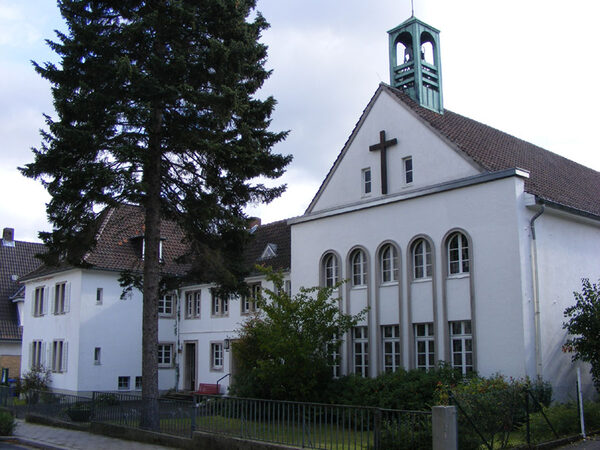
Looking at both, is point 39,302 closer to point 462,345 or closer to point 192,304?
point 192,304

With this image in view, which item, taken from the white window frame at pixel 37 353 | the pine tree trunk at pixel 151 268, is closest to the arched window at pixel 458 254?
the pine tree trunk at pixel 151 268

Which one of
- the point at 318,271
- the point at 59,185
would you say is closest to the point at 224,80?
the point at 59,185

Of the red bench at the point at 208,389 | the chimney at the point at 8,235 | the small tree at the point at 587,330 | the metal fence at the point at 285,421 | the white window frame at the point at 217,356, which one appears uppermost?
the chimney at the point at 8,235

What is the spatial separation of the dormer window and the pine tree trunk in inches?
443

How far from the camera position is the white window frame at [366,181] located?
888 inches

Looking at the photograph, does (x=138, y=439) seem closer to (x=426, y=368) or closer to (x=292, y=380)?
(x=292, y=380)

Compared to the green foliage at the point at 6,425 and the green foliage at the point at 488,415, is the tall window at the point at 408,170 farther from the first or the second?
the green foliage at the point at 6,425

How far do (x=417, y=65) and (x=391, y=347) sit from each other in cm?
1015

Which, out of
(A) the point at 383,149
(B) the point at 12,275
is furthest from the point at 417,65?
(B) the point at 12,275

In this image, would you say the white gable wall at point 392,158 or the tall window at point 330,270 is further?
the tall window at point 330,270

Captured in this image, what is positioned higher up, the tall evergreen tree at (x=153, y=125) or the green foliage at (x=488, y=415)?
the tall evergreen tree at (x=153, y=125)

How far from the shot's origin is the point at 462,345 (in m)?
18.6

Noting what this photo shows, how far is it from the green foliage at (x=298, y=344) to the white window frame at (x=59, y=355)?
48.9ft

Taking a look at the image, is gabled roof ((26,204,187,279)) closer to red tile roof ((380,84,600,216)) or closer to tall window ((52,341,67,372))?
tall window ((52,341,67,372))
